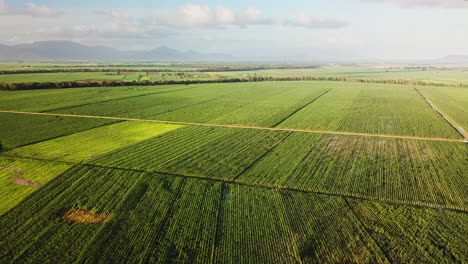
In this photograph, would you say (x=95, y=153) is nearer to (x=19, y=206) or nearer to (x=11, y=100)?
(x=19, y=206)

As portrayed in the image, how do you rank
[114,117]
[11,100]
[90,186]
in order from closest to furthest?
[90,186] → [114,117] → [11,100]

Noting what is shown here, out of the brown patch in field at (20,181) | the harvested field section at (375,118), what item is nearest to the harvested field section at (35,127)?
the brown patch in field at (20,181)

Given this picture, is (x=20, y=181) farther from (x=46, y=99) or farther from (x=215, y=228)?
(x=46, y=99)

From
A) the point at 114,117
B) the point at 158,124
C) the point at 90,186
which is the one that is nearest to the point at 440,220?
the point at 90,186

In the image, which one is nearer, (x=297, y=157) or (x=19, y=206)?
(x=19, y=206)

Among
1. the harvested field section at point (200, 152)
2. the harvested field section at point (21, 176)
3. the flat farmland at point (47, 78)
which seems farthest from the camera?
the flat farmland at point (47, 78)

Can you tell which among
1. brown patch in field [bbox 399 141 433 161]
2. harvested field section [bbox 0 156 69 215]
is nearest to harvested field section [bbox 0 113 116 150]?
harvested field section [bbox 0 156 69 215]

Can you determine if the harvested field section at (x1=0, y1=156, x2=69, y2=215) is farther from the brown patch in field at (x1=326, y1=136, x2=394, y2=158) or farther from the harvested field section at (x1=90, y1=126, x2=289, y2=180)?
the brown patch in field at (x1=326, y1=136, x2=394, y2=158)

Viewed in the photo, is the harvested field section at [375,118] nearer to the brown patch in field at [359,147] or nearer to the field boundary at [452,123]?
the field boundary at [452,123]
